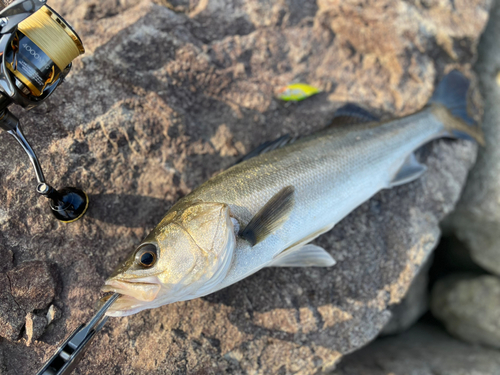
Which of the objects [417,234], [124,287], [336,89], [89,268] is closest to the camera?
[124,287]

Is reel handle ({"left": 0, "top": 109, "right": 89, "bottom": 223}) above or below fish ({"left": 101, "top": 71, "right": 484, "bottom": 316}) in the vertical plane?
above

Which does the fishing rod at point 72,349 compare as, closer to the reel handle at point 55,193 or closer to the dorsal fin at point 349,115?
the reel handle at point 55,193

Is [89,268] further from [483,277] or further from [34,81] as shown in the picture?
[483,277]

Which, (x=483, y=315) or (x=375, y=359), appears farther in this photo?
(x=483, y=315)

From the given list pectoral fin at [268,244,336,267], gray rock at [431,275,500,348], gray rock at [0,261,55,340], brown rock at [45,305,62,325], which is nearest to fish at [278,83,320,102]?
pectoral fin at [268,244,336,267]

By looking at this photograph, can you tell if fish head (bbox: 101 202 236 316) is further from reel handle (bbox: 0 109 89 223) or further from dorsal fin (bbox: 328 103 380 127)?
dorsal fin (bbox: 328 103 380 127)

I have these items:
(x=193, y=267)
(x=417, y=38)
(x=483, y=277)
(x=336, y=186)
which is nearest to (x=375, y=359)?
(x=483, y=277)
